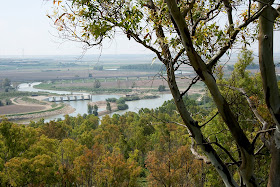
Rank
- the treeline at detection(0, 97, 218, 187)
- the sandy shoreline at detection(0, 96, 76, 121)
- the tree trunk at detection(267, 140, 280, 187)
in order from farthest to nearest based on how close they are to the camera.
Result: the sandy shoreline at detection(0, 96, 76, 121), the treeline at detection(0, 97, 218, 187), the tree trunk at detection(267, 140, 280, 187)

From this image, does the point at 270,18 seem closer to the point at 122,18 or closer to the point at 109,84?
the point at 122,18

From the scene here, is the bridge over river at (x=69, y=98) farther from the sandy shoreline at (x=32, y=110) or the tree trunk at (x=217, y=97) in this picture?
the tree trunk at (x=217, y=97)

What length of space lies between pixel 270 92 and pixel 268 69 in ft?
0.48

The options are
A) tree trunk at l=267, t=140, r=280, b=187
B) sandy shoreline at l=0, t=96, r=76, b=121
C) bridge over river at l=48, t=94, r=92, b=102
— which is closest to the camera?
tree trunk at l=267, t=140, r=280, b=187

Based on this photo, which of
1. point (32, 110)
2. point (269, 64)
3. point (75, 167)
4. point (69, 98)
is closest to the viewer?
point (269, 64)

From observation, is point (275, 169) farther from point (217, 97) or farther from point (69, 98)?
point (69, 98)

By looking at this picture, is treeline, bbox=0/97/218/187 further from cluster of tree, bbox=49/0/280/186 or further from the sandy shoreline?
the sandy shoreline

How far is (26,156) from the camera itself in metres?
8.73

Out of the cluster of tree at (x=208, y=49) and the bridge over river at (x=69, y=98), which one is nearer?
the cluster of tree at (x=208, y=49)

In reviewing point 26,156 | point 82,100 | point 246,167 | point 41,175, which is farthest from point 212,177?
point 82,100

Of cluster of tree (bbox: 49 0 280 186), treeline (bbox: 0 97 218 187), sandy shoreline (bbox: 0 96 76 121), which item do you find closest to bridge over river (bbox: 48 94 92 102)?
sandy shoreline (bbox: 0 96 76 121)

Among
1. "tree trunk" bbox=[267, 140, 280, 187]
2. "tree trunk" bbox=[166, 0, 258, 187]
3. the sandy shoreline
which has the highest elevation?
"tree trunk" bbox=[166, 0, 258, 187]

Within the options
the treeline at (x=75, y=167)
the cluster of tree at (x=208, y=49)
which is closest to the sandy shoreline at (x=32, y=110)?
the treeline at (x=75, y=167)

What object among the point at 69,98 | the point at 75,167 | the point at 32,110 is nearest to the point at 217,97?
the point at 75,167
